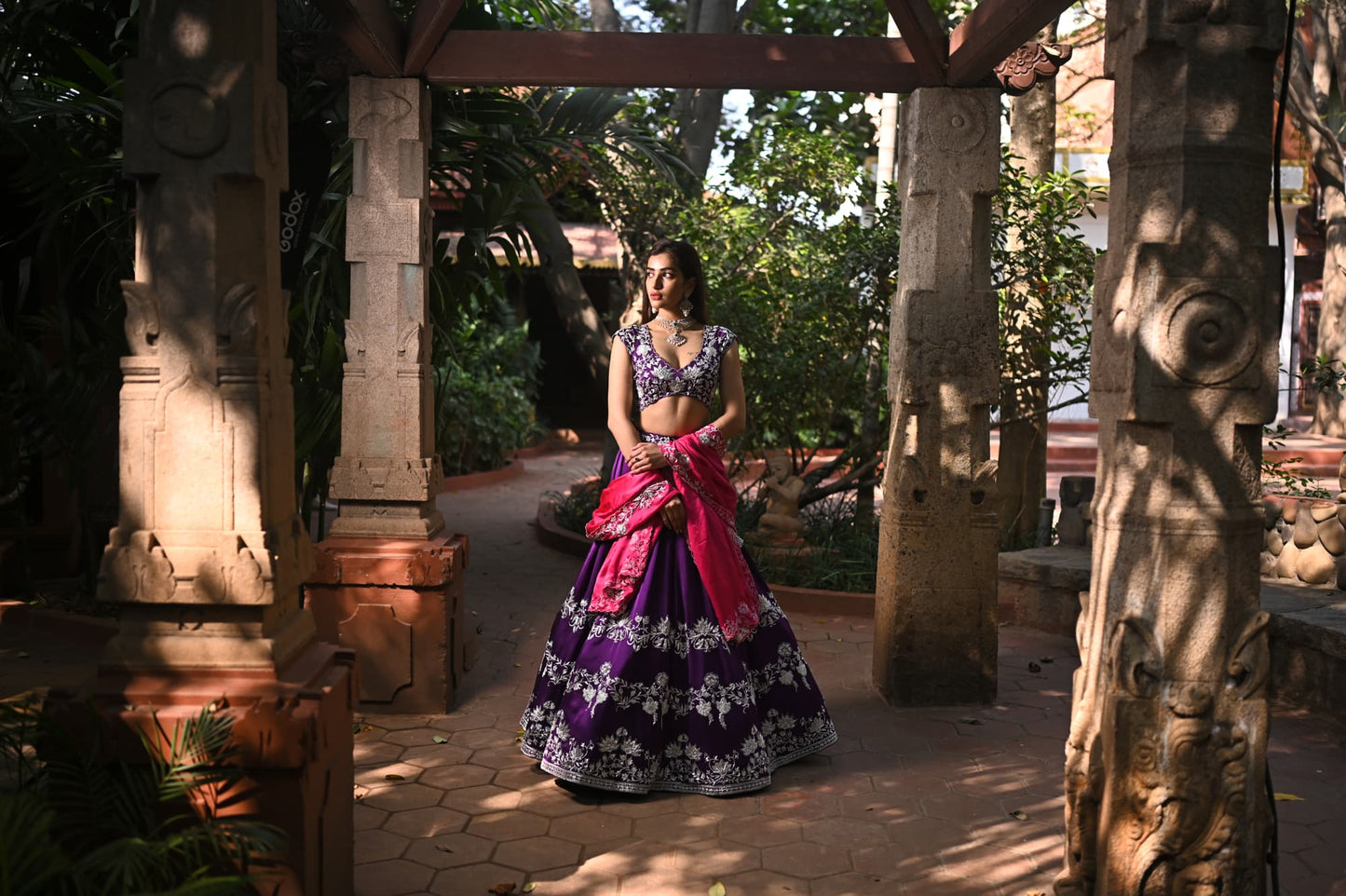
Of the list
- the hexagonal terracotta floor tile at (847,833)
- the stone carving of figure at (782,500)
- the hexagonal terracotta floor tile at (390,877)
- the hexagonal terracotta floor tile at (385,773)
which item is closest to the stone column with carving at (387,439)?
the hexagonal terracotta floor tile at (385,773)

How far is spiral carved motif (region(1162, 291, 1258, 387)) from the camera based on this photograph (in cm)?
272

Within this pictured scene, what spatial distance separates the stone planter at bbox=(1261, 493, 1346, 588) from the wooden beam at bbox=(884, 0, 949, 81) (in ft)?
9.28

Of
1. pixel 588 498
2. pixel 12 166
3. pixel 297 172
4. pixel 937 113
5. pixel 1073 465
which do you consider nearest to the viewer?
pixel 937 113

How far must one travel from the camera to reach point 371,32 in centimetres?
439

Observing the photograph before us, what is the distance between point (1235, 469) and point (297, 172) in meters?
4.29

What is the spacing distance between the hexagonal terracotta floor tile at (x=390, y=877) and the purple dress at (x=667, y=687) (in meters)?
0.72

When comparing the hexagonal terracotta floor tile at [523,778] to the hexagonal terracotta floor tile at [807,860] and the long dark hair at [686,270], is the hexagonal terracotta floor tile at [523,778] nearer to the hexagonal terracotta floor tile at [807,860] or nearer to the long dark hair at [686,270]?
the hexagonal terracotta floor tile at [807,860]

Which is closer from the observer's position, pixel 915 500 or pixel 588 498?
pixel 915 500

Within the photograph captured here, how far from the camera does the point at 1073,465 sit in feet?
51.8

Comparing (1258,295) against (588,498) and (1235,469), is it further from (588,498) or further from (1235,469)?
(588,498)

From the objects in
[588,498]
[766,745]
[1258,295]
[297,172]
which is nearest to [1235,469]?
[1258,295]

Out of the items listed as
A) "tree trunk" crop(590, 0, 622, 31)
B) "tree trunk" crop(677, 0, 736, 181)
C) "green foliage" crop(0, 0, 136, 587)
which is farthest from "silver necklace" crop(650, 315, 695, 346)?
"tree trunk" crop(590, 0, 622, 31)

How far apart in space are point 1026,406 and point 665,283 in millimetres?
4846

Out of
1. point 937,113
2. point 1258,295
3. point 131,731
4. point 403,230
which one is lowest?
point 131,731
